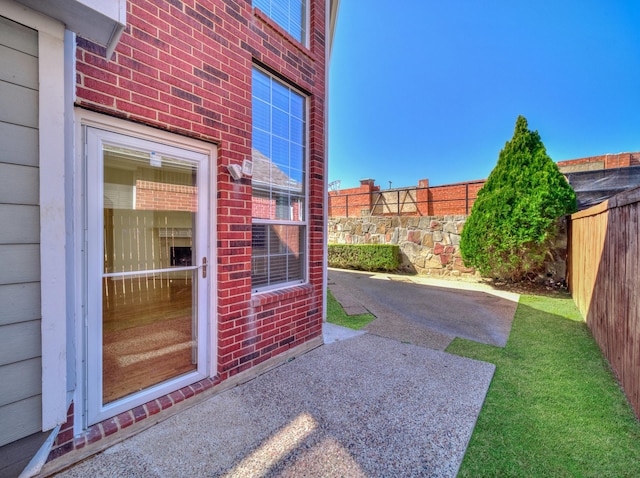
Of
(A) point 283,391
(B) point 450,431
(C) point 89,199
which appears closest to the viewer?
(C) point 89,199

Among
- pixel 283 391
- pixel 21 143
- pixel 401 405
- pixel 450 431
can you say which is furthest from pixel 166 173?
pixel 450 431

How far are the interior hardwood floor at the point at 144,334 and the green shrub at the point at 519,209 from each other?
23.7 feet

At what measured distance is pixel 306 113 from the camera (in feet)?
11.4

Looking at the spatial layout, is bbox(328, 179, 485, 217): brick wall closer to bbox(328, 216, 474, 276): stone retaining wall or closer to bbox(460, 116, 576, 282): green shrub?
bbox(328, 216, 474, 276): stone retaining wall

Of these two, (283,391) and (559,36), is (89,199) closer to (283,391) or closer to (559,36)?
(283,391)

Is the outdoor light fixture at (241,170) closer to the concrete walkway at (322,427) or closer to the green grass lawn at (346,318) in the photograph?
the concrete walkway at (322,427)

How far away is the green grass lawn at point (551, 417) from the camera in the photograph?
5.54 ft

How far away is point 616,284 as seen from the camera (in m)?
3.01

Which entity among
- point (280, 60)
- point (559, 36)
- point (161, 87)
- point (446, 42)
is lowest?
point (161, 87)

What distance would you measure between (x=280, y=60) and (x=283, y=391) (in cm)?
337

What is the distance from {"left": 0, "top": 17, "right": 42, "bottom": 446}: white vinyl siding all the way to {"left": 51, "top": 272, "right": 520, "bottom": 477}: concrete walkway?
70cm

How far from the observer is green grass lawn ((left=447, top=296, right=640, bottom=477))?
5.54 feet

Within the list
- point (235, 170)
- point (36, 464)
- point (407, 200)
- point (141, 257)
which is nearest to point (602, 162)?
point (407, 200)

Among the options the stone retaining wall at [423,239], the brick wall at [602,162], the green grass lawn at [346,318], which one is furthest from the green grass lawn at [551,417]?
the brick wall at [602,162]
